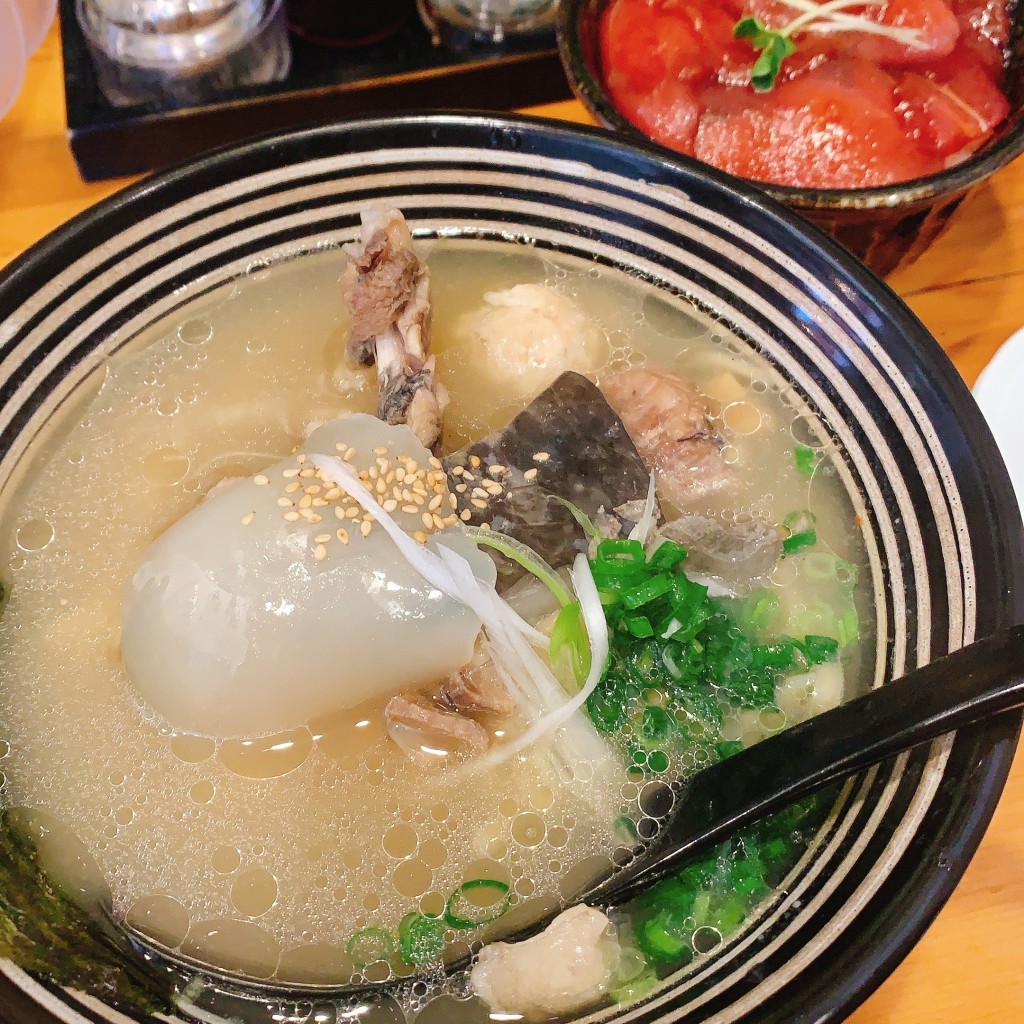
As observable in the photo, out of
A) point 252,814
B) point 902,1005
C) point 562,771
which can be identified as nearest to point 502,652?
point 562,771

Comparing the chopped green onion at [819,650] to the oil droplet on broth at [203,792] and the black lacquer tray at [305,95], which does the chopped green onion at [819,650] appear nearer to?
the oil droplet on broth at [203,792]

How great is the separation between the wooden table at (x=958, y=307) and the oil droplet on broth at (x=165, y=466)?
0.81 m

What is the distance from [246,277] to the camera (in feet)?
5.56

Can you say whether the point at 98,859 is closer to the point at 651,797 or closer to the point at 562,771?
the point at 562,771

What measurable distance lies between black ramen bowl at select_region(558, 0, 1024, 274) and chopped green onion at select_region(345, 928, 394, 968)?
4.40ft

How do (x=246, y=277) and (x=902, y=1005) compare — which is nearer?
(x=902, y=1005)

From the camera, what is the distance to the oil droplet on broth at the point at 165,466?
1551 mm

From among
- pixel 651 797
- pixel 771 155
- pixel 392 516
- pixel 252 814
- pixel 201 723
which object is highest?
pixel 771 155

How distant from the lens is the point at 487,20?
222cm

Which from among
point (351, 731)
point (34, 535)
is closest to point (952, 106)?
→ point (351, 731)

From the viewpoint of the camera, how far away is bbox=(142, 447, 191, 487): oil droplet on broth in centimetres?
155

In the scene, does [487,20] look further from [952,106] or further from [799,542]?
[799,542]

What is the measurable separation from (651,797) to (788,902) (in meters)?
0.25

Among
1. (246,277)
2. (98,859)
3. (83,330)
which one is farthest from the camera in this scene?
(246,277)
